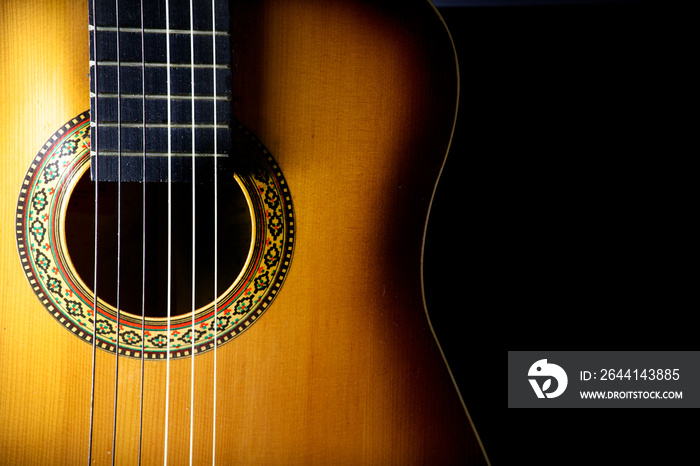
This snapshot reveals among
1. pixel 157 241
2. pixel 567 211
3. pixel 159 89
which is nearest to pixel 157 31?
pixel 159 89

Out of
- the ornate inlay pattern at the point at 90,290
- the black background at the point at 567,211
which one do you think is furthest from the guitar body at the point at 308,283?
the black background at the point at 567,211

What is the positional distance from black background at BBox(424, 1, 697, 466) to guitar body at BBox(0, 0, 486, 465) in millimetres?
283

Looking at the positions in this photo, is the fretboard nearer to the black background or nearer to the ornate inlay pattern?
the ornate inlay pattern

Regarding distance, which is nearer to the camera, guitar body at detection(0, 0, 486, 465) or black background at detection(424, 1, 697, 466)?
guitar body at detection(0, 0, 486, 465)

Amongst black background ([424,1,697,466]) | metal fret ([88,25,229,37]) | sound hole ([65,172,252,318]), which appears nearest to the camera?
metal fret ([88,25,229,37])

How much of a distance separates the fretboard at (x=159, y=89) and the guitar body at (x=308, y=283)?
38mm

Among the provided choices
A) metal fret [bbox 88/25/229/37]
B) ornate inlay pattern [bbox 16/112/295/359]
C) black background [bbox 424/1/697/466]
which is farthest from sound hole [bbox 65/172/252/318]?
black background [bbox 424/1/697/466]

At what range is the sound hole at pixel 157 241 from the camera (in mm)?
639

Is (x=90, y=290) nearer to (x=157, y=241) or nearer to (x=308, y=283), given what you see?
(x=157, y=241)

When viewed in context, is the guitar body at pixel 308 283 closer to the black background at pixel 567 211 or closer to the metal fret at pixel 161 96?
the metal fret at pixel 161 96

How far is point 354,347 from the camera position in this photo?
0.58 m

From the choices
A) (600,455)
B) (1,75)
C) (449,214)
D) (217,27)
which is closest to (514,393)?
(600,455)

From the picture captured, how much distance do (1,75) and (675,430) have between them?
1162mm

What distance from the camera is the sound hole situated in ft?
2.10
